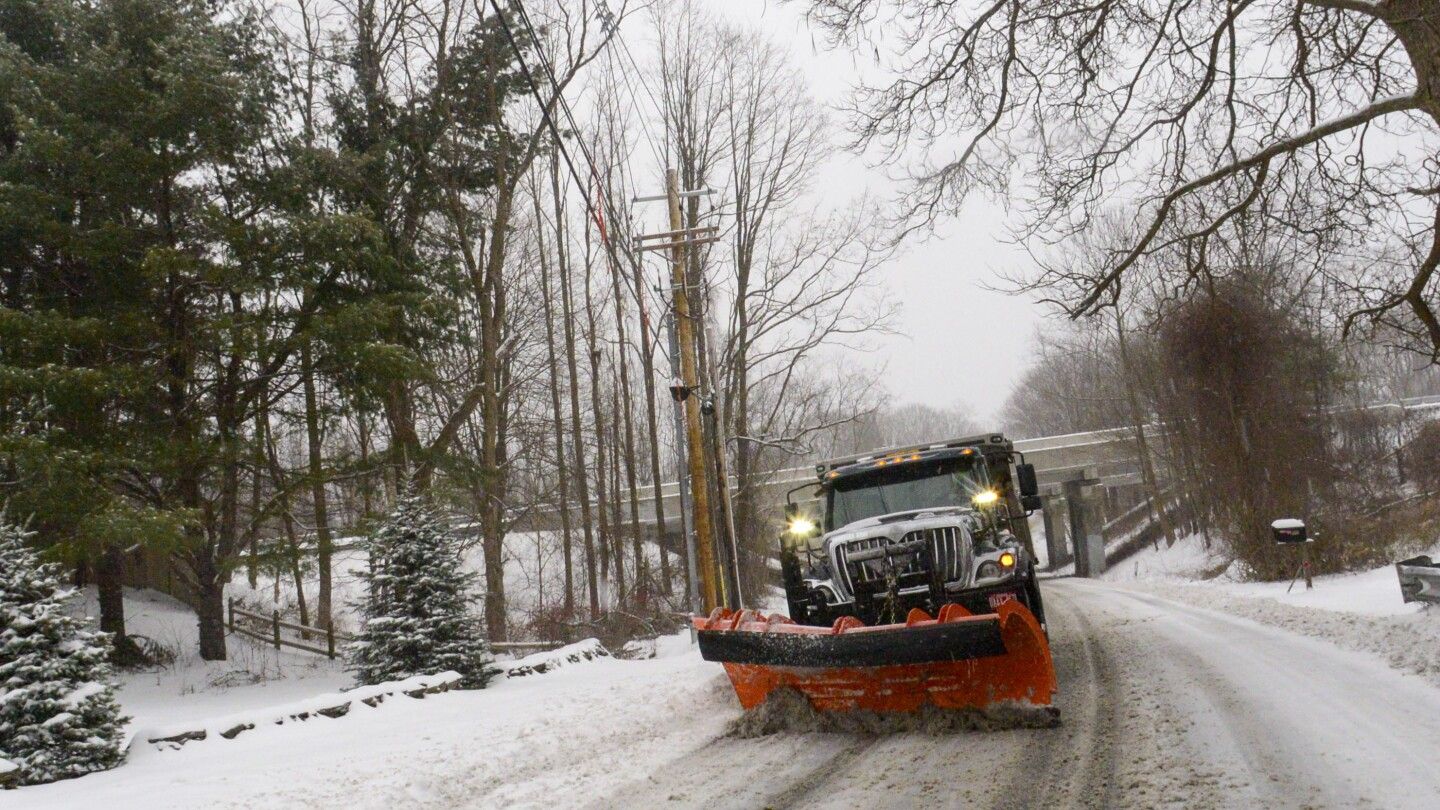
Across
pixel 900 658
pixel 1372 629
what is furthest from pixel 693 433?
pixel 1372 629

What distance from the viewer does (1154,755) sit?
5.86 meters

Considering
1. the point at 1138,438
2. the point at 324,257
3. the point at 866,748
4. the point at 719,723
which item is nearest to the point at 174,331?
the point at 324,257

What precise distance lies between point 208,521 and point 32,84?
787cm

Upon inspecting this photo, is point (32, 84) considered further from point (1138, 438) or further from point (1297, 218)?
point (1138, 438)

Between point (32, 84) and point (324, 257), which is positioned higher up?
point (32, 84)

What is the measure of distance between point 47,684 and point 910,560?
7.30 metres

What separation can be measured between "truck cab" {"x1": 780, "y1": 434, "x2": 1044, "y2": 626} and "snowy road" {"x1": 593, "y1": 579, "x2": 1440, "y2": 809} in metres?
1.24

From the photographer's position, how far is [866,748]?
6.89 meters

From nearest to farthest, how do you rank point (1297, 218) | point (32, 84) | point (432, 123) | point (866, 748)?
point (866, 748), point (1297, 218), point (32, 84), point (432, 123)

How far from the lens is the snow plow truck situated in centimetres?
681

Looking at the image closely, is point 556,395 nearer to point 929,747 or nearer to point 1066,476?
point 929,747

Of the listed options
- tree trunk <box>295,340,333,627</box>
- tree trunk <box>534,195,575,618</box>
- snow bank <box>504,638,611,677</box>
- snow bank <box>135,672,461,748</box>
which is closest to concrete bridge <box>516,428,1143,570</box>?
tree trunk <box>534,195,575,618</box>

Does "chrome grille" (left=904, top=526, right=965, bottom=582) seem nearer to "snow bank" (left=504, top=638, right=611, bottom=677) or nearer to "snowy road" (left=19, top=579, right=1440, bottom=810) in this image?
"snowy road" (left=19, top=579, right=1440, bottom=810)

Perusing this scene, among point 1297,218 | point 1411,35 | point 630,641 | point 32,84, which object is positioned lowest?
point 630,641
